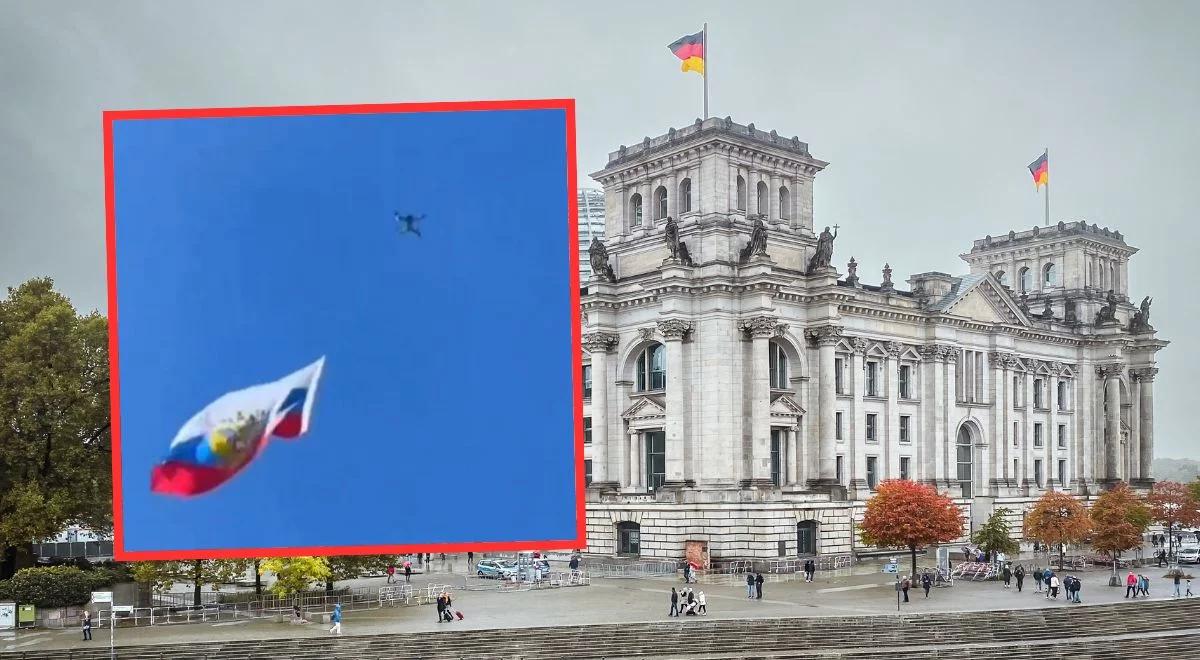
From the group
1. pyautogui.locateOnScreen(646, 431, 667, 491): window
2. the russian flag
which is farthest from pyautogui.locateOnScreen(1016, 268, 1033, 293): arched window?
the russian flag

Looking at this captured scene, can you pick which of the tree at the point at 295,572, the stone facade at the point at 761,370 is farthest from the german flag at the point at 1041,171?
the tree at the point at 295,572

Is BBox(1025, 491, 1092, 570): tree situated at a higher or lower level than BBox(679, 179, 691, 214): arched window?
lower

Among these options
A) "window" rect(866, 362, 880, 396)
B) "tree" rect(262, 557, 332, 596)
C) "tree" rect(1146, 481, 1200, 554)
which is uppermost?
"window" rect(866, 362, 880, 396)

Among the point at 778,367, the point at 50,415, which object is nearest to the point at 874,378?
the point at 778,367

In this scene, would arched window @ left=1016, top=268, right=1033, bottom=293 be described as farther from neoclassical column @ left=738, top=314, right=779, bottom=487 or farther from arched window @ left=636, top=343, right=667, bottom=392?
arched window @ left=636, top=343, right=667, bottom=392

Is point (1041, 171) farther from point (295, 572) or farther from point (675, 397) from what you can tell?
point (295, 572)

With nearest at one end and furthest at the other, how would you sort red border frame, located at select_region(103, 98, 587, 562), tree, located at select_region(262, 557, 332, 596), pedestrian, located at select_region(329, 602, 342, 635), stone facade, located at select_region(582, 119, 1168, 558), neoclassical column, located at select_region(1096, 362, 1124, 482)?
red border frame, located at select_region(103, 98, 587, 562) → pedestrian, located at select_region(329, 602, 342, 635) → tree, located at select_region(262, 557, 332, 596) → stone facade, located at select_region(582, 119, 1168, 558) → neoclassical column, located at select_region(1096, 362, 1124, 482)
